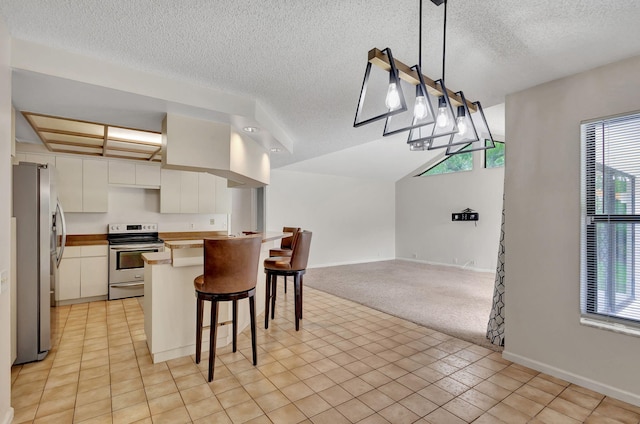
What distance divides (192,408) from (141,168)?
4.16 metres

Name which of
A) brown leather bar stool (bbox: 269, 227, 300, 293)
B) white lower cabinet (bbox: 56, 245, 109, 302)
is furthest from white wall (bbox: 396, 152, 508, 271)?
white lower cabinet (bbox: 56, 245, 109, 302)

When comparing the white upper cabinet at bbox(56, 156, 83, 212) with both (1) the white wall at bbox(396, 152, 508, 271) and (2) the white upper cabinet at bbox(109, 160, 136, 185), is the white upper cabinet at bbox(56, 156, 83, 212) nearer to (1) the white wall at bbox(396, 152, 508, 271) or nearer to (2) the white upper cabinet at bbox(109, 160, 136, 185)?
(2) the white upper cabinet at bbox(109, 160, 136, 185)

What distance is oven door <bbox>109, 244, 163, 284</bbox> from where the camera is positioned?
461cm

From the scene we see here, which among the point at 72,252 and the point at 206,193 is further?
the point at 206,193

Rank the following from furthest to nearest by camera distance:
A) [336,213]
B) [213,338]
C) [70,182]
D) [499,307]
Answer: [336,213] < [70,182] < [499,307] < [213,338]

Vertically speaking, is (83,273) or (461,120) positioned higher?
(461,120)

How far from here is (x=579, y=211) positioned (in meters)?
2.31

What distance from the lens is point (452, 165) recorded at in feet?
26.1

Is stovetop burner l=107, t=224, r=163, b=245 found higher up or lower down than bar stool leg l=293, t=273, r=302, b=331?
higher up

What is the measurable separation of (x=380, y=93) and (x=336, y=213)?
565cm

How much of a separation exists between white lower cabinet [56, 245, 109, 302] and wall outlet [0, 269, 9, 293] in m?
3.00

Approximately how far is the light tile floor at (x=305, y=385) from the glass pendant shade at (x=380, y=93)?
6.06 ft

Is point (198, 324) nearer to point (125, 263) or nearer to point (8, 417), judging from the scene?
point (8, 417)

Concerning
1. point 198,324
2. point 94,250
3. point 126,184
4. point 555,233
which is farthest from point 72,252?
point 555,233
